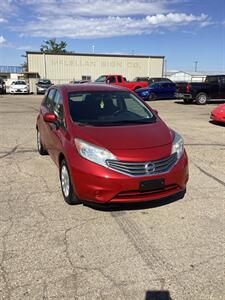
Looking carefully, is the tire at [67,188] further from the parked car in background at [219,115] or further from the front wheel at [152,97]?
the front wheel at [152,97]

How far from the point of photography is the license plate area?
385cm

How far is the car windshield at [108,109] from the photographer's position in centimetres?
488

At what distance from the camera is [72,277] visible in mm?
2953

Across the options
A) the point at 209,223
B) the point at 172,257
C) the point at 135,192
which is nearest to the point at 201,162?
the point at 209,223

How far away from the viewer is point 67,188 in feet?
14.6

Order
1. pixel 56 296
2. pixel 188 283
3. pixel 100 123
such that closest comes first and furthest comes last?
pixel 56 296 < pixel 188 283 < pixel 100 123

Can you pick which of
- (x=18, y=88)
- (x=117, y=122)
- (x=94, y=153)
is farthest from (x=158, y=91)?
(x=94, y=153)

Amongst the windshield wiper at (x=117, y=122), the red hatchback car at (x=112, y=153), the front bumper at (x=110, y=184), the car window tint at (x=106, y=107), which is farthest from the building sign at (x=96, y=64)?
the front bumper at (x=110, y=184)

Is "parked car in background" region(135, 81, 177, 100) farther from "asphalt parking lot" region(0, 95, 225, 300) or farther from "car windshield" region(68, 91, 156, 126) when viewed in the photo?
"asphalt parking lot" region(0, 95, 225, 300)

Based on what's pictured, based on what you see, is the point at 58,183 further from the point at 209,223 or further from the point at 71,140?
the point at 209,223

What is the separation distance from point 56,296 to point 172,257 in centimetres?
122

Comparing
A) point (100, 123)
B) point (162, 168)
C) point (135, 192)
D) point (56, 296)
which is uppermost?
point (100, 123)

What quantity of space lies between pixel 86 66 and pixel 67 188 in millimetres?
40620

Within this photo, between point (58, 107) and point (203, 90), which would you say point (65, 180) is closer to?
point (58, 107)
